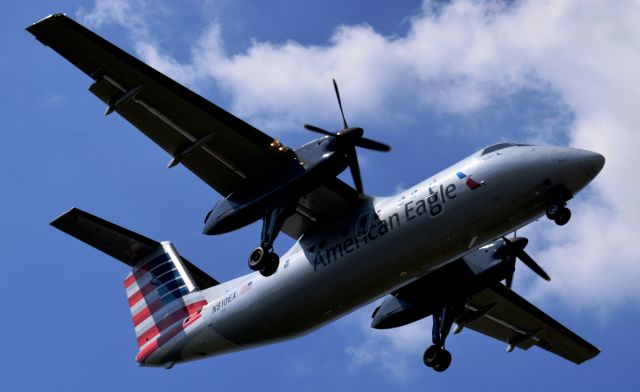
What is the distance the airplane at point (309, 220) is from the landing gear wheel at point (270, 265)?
0.03 meters

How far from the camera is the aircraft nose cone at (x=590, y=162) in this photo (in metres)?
18.8

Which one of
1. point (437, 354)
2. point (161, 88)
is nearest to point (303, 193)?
point (161, 88)

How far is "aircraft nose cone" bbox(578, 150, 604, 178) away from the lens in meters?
18.8

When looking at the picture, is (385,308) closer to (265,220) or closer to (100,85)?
(265,220)

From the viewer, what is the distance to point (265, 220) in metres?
21.3

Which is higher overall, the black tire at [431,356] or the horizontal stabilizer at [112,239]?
the horizontal stabilizer at [112,239]

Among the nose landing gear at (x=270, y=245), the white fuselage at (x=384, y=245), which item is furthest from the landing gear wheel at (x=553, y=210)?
the nose landing gear at (x=270, y=245)

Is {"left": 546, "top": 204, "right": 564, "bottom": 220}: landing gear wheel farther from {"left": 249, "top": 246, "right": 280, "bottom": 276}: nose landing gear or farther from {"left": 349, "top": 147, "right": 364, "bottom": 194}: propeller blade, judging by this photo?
{"left": 249, "top": 246, "right": 280, "bottom": 276}: nose landing gear

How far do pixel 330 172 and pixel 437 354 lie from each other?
6.75 m

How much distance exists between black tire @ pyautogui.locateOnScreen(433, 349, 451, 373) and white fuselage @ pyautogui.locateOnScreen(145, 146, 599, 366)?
4.02m

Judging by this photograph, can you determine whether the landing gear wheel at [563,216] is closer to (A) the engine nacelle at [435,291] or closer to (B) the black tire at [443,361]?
(A) the engine nacelle at [435,291]

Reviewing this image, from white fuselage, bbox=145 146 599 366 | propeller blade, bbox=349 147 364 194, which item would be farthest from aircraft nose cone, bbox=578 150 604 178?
propeller blade, bbox=349 147 364 194

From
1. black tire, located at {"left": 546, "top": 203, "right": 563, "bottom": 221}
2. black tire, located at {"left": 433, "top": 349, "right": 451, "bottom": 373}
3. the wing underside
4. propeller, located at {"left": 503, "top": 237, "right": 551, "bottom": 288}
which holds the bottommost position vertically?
black tire, located at {"left": 546, "top": 203, "right": 563, "bottom": 221}

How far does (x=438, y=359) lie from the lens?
2423 centimetres
